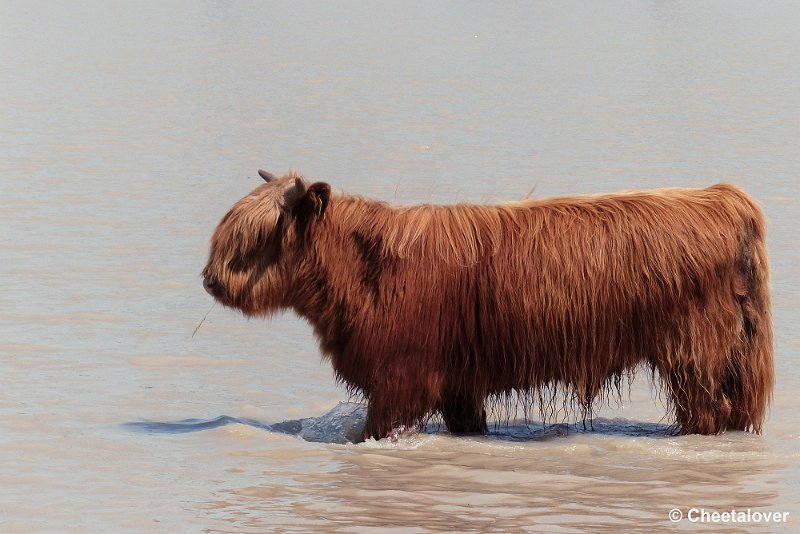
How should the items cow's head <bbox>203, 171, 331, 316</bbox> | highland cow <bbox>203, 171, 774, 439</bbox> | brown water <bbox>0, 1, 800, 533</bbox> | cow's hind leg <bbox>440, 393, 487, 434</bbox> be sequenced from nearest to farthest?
brown water <bbox>0, 1, 800, 533</bbox>
highland cow <bbox>203, 171, 774, 439</bbox>
cow's head <bbox>203, 171, 331, 316</bbox>
cow's hind leg <bbox>440, 393, 487, 434</bbox>

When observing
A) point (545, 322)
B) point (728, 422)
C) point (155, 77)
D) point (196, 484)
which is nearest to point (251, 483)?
point (196, 484)

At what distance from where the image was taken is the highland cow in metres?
7.23

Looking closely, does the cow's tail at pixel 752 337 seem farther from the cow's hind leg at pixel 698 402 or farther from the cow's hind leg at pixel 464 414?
the cow's hind leg at pixel 464 414

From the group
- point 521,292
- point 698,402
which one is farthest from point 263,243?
point 698,402

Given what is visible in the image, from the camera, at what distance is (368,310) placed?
7270 mm

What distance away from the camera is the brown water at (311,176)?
6.54 metres

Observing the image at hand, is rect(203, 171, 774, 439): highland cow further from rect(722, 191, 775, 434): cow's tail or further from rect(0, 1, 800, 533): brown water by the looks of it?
rect(0, 1, 800, 533): brown water

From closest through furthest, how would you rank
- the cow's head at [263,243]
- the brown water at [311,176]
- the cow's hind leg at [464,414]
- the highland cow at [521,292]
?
the brown water at [311,176] < the highland cow at [521,292] < the cow's head at [263,243] < the cow's hind leg at [464,414]

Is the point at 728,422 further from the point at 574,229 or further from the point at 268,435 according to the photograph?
the point at 268,435

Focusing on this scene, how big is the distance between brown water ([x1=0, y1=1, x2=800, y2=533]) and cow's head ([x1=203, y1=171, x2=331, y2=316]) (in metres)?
0.76

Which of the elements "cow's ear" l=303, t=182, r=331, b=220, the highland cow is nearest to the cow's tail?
the highland cow

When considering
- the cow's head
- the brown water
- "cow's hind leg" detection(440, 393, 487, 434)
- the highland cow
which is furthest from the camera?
"cow's hind leg" detection(440, 393, 487, 434)

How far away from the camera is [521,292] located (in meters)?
7.25

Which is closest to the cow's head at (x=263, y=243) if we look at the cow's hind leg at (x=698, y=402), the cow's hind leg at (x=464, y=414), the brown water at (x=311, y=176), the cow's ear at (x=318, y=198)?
the cow's ear at (x=318, y=198)
